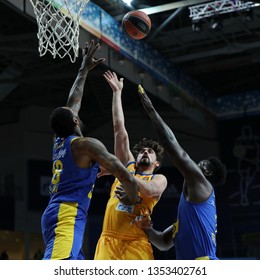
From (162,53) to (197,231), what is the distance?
1119 cm

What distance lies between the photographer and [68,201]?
456 cm

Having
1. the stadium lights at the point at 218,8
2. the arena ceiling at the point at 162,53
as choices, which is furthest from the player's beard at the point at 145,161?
the stadium lights at the point at 218,8

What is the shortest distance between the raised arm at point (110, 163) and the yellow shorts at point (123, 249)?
3.70 ft

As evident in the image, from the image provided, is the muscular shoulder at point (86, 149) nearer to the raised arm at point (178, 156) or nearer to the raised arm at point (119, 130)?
the raised arm at point (178, 156)

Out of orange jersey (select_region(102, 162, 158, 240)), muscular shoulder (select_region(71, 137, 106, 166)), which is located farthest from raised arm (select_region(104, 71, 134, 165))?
muscular shoulder (select_region(71, 137, 106, 166))

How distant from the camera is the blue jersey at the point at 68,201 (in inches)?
176

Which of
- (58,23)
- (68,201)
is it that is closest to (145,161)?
(68,201)

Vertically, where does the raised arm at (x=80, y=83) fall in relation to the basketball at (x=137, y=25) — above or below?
below

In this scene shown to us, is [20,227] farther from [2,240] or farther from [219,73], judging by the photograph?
[219,73]

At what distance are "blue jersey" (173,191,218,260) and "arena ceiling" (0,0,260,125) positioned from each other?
25.1 ft

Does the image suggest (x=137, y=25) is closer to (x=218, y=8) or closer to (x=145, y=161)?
(x=145, y=161)
